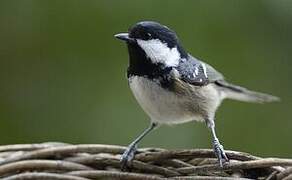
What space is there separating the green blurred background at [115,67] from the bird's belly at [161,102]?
0.54m

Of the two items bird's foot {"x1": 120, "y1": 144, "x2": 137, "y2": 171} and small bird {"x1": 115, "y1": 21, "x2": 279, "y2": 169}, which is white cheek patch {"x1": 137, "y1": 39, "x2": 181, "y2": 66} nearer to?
small bird {"x1": 115, "y1": 21, "x2": 279, "y2": 169}

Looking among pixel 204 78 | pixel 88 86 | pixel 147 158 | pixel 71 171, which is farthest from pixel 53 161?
pixel 88 86

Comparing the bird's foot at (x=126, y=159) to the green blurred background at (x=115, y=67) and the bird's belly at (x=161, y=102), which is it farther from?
the green blurred background at (x=115, y=67)

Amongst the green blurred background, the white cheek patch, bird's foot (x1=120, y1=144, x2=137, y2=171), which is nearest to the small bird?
the white cheek patch

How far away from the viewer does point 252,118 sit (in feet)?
6.07

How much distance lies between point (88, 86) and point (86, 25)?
0.58ft

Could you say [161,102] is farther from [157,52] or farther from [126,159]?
[126,159]

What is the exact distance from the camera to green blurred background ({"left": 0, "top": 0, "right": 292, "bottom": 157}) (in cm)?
181

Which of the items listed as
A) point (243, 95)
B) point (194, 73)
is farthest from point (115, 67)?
point (194, 73)

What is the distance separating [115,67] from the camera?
6.15ft

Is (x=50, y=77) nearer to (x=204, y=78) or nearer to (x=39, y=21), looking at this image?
(x=39, y=21)

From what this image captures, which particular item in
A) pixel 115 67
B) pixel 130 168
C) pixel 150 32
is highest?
pixel 150 32

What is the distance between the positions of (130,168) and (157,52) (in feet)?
0.96

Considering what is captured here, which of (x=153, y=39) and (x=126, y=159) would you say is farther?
(x=153, y=39)
